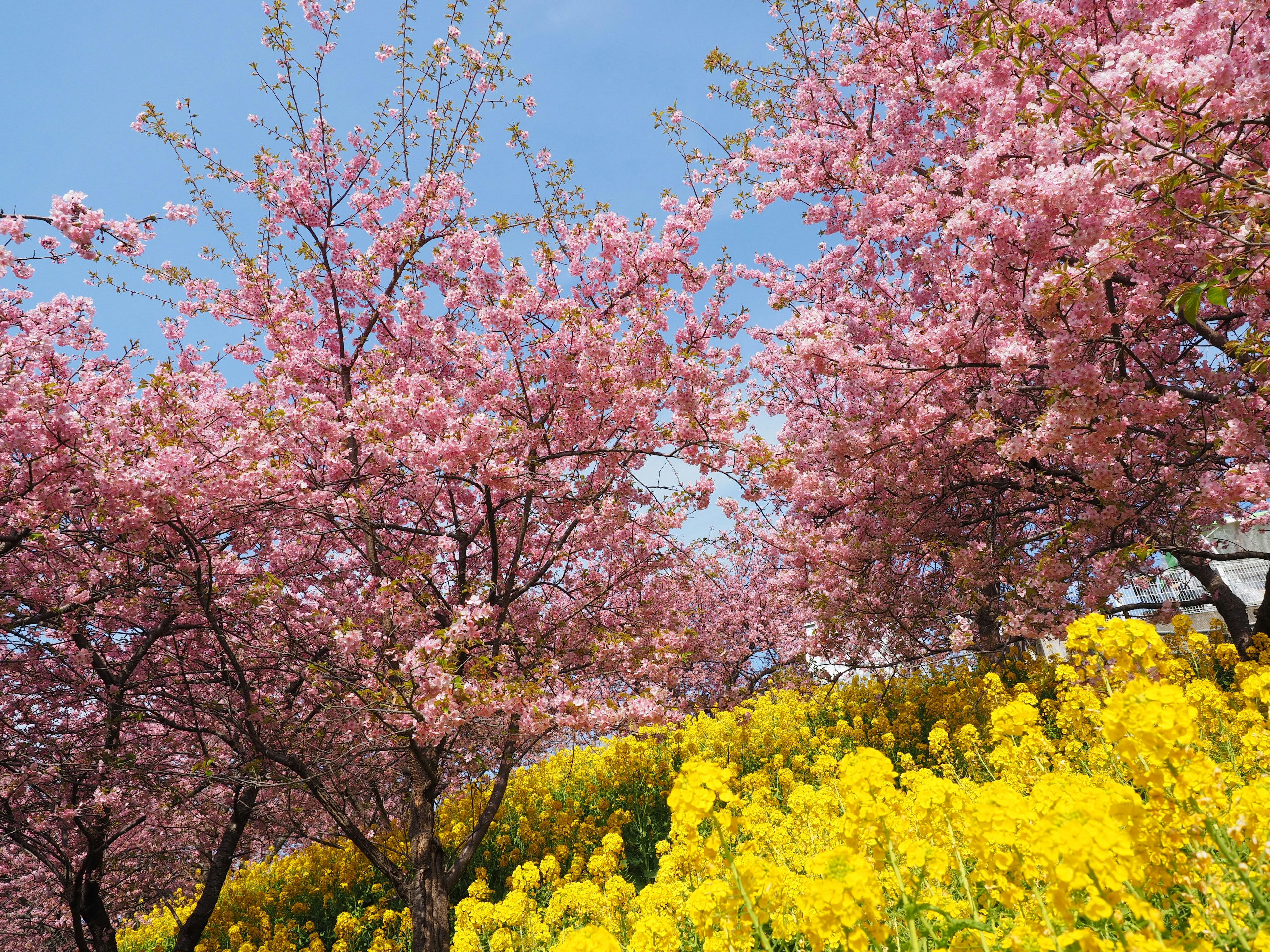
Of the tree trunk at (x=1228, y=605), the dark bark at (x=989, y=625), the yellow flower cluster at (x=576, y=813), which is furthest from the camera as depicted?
the tree trunk at (x=1228, y=605)

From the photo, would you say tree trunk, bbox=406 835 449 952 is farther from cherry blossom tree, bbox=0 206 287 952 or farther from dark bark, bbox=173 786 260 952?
dark bark, bbox=173 786 260 952

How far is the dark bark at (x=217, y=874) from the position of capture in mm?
7902

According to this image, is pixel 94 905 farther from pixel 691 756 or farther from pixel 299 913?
pixel 691 756

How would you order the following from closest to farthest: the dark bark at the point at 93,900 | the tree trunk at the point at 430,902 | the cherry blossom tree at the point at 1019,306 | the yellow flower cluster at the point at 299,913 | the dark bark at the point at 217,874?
the cherry blossom tree at the point at 1019,306, the tree trunk at the point at 430,902, the dark bark at the point at 93,900, the dark bark at the point at 217,874, the yellow flower cluster at the point at 299,913

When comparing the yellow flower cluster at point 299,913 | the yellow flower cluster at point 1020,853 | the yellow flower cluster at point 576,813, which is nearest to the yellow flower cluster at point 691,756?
the yellow flower cluster at point 576,813

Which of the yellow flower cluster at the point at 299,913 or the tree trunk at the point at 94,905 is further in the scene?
the yellow flower cluster at the point at 299,913

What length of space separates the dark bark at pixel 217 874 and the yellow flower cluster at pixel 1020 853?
3.36 metres

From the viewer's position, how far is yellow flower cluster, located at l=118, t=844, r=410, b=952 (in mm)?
8555

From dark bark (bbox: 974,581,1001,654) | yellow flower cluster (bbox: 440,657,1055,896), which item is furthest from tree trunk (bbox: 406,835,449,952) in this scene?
dark bark (bbox: 974,581,1001,654)

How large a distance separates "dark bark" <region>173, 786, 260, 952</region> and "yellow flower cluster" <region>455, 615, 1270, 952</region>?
132 inches

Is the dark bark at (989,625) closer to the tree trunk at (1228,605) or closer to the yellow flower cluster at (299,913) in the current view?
the tree trunk at (1228,605)

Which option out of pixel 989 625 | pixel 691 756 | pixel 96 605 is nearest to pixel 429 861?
pixel 96 605

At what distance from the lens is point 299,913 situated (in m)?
10.1

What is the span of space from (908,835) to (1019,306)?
5.05m
